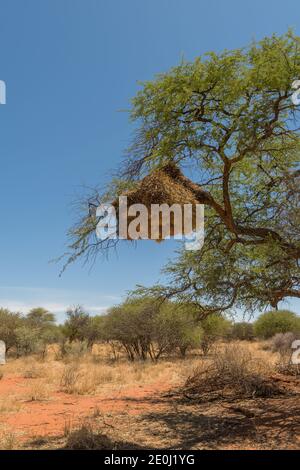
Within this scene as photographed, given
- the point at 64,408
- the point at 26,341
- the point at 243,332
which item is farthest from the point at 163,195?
the point at 243,332

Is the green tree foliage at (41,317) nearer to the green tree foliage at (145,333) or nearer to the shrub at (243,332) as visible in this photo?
the green tree foliage at (145,333)

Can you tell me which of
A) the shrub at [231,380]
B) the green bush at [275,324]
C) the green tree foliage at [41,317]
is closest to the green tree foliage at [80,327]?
the green tree foliage at [41,317]

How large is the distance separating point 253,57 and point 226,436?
24.3ft

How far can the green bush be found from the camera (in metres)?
43.5

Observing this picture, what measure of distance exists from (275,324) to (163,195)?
41.0 m

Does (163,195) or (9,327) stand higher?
(163,195)

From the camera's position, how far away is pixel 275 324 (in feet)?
146

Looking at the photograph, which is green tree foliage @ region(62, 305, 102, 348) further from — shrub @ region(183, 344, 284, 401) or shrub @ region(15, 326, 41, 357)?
shrub @ region(183, 344, 284, 401)

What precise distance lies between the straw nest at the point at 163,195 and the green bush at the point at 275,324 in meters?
39.0

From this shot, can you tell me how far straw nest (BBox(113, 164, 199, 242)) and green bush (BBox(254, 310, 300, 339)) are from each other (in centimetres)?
3898

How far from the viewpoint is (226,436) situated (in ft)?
27.2

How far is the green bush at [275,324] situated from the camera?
43500 millimetres

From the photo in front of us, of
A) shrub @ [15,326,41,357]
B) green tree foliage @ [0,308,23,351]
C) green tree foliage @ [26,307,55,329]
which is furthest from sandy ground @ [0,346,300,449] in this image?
green tree foliage @ [26,307,55,329]

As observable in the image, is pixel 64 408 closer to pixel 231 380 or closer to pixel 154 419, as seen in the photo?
pixel 154 419
